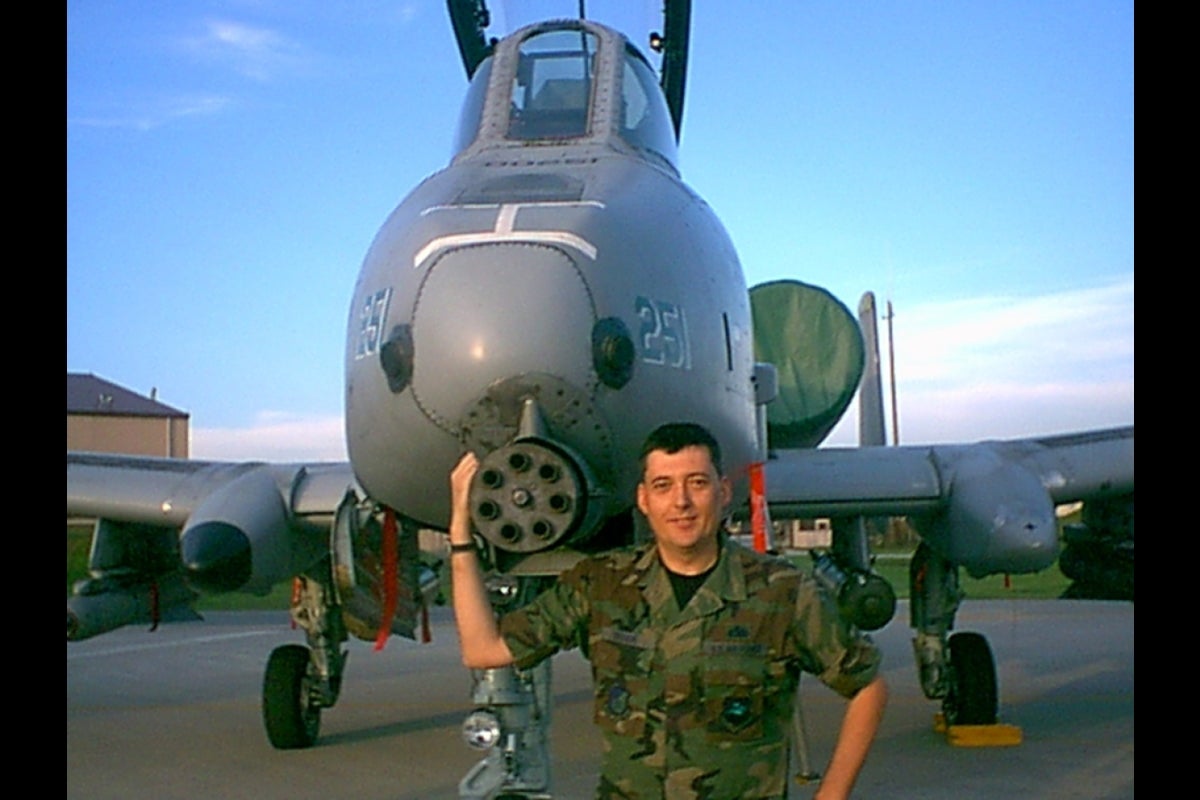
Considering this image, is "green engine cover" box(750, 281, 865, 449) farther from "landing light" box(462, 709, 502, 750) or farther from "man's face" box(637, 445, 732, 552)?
"man's face" box(637, 445, 732, 552)

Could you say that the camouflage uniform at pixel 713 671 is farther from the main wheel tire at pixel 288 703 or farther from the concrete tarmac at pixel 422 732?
the main wheel tire at pixel 288 703

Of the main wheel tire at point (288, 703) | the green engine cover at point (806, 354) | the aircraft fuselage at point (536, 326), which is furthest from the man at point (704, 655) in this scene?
the green engine cover at point (806, 354)

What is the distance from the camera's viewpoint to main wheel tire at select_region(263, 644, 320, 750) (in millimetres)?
9203

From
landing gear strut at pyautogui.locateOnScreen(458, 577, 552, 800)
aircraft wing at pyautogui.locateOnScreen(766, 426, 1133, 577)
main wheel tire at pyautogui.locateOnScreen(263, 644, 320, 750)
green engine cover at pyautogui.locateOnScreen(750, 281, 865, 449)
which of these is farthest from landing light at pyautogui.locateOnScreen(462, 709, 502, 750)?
green engine cover at pyautogui.locateOnScreen(750, 281, 865, 449)

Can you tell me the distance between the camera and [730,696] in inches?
112

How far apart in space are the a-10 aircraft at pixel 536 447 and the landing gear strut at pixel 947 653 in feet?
0.07

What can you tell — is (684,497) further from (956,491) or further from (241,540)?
(956,491)

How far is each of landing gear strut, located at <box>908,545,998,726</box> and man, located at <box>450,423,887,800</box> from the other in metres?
6.80

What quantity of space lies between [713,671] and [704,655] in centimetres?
4

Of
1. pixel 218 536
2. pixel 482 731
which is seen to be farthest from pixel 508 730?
pixel 218 536

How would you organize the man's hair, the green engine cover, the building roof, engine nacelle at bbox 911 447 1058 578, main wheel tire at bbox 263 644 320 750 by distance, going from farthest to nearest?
the building roof
the green engine cover
main wheel tire at bbox 263 644 320 750
engine nacelle at bbox 911 447 1058 578
the man's hair

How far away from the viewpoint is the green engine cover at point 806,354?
12742 mm
